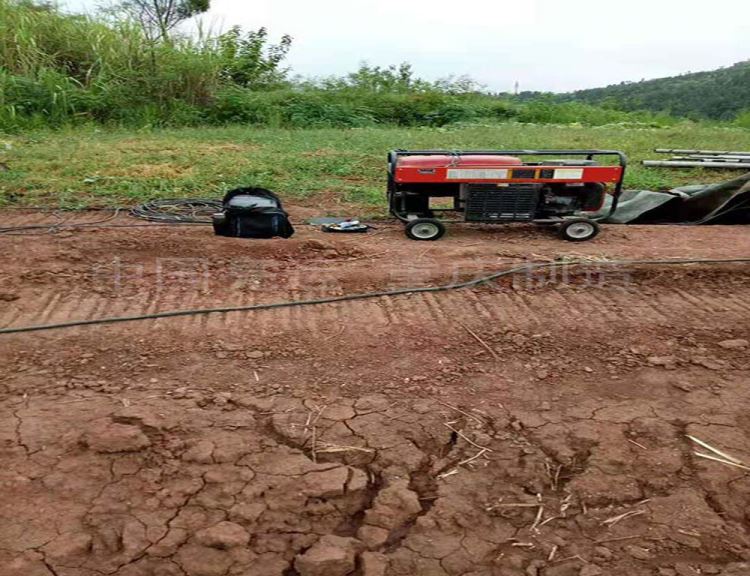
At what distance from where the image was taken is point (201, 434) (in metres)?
2.85

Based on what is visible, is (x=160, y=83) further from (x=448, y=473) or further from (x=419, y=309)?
(x=448, y=473)

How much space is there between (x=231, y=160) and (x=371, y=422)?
20.5 ft

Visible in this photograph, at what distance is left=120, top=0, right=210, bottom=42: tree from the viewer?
13000 mm

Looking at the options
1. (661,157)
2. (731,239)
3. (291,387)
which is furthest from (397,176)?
(661,157)

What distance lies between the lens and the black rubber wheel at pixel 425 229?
5609 millimetres

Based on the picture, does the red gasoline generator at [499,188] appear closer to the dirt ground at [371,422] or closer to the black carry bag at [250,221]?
the dirt ground at [371,422]

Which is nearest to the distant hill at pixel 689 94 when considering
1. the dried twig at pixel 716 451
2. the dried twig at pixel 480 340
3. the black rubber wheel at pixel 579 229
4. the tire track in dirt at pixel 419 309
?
the black rubber wheel at pixel 579 229

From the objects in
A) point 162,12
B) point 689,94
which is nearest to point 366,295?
point 162,12

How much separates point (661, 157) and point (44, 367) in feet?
31.6

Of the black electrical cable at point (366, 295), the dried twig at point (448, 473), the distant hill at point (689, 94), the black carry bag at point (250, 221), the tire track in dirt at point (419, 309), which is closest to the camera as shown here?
the dried twig at point (448, 473)

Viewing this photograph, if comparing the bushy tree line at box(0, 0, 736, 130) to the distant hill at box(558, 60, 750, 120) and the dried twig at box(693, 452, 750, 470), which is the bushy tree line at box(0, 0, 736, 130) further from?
the dried twig at box(693, 452, 750, 470)

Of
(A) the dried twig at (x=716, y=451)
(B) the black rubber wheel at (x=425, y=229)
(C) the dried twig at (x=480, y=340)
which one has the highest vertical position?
(B) the black rubber wheel at (x=425, y=229)

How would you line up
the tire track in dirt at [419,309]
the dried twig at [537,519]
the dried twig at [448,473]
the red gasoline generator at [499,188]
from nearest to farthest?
1. the dried twig at [537,519]
2. the dried twig at [448,473]
3. the tire track in dirt at [419,309]
4. the red gasoline generator at [499,188]

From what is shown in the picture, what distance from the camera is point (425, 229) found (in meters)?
5.64
